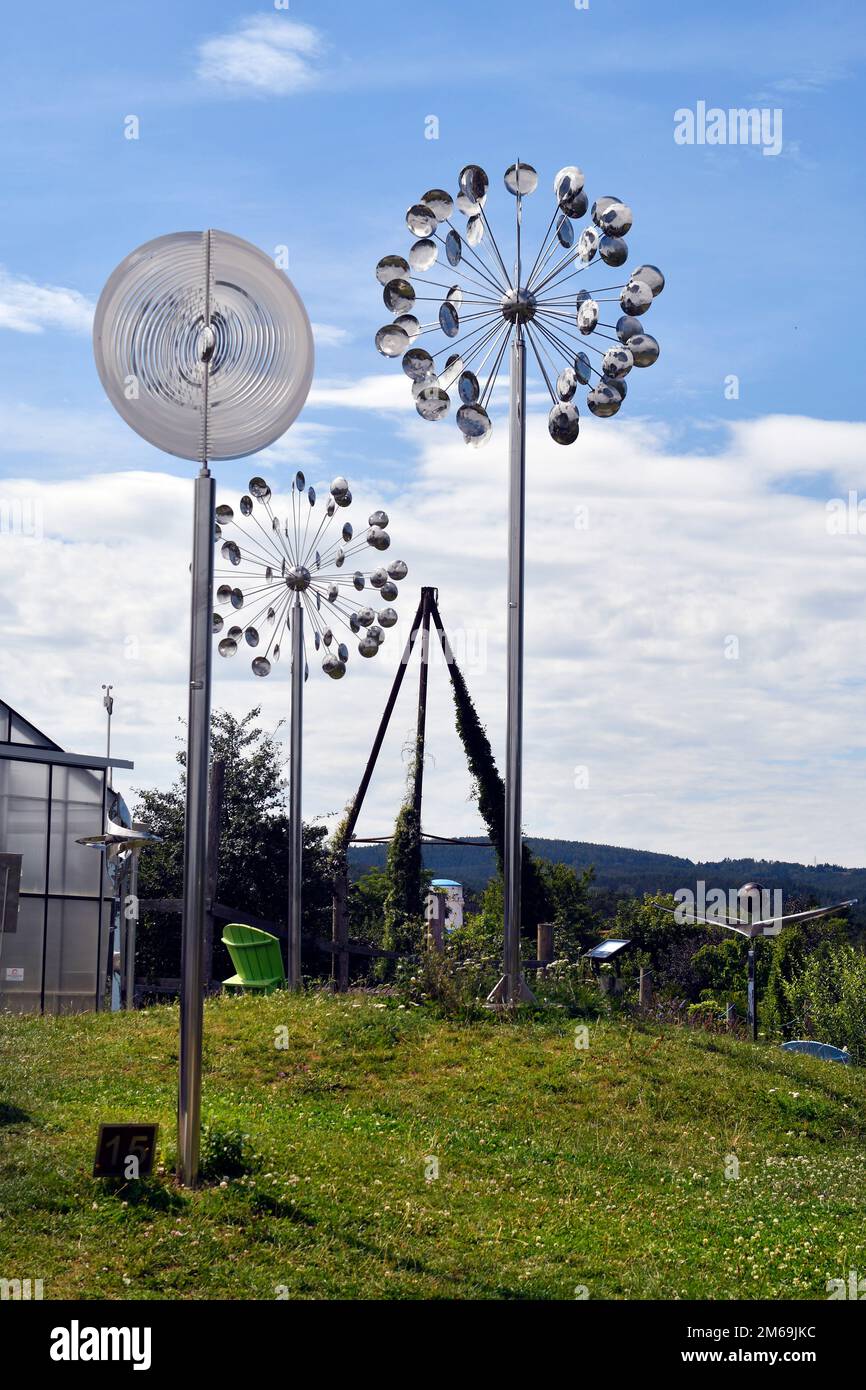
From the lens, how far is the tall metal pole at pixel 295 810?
1738 centimetres

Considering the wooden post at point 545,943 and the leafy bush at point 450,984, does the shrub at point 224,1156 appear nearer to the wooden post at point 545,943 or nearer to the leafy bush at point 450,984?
the leafy bush at point 450,984

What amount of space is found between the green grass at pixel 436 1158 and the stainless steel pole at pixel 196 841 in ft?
2.22

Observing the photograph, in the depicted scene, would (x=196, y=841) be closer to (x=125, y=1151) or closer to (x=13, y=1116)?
(x=125, y=1151)

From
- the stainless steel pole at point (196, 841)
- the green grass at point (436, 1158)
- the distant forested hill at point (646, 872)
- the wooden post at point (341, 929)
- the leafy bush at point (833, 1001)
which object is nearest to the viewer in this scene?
the green grass at point (436, 1158)

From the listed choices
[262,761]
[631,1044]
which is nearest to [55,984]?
[262,761]

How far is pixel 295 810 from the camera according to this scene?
57.2ft

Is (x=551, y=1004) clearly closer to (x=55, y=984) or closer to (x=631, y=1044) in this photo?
Result: (x=631, y=1044)

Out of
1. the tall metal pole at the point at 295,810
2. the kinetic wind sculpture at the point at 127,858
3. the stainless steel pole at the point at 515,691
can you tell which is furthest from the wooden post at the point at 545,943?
the kinetic wind sculpture at the point at 127,858

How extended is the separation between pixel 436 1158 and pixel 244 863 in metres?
22.5

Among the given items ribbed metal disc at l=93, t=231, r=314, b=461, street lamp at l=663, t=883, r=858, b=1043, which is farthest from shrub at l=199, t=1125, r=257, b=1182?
street lamp at l=663, t=883, r=858, b=1043

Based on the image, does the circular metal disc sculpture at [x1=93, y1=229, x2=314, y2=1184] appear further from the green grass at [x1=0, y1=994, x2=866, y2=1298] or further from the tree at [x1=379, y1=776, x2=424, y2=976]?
the tree at [x1=379, y1=776, x2=424, y2=976]

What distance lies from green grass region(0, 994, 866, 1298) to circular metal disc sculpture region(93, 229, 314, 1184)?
3.44ft

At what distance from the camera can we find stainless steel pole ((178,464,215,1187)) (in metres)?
8.57
